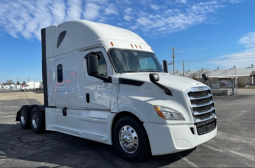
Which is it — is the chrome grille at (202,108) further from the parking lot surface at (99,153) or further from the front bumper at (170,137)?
the parking lot surface at (99,153)

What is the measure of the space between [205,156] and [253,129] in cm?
365

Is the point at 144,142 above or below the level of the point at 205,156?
above

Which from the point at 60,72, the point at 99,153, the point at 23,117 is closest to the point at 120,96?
the point at 99,153

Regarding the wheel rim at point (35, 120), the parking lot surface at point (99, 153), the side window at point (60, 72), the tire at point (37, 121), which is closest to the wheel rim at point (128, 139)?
the parking lot surface at point (99, 153)

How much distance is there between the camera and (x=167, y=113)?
405 cm

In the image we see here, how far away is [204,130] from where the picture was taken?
14.4ft

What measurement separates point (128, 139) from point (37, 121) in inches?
180

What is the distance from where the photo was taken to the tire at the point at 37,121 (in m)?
7.57

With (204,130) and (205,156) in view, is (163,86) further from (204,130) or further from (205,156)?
(205,156)

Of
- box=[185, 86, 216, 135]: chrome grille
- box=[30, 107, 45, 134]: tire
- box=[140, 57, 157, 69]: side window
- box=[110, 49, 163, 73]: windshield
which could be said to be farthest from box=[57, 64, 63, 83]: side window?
box=[185, 86, 216, 135]: chrome grille

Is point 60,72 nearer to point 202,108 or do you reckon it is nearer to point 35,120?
point 35,120

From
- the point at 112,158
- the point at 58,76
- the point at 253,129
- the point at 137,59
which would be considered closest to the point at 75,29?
the point at 58,76

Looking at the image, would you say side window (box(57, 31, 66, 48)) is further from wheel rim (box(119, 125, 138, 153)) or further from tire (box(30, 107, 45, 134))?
wheel rim (box(119, 125, 138, 153))

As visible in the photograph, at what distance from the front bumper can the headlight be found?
0.15m
